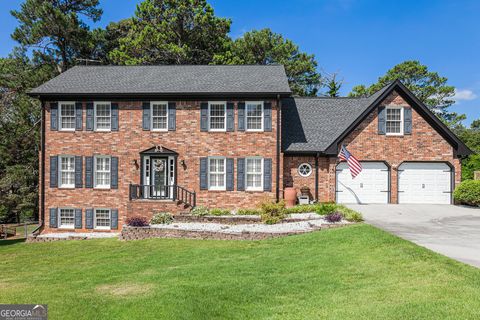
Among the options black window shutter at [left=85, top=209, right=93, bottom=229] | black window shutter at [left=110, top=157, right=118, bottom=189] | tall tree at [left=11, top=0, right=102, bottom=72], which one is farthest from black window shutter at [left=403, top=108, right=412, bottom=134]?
tall tree at [left=11, top=0, right=102, bottom=72]

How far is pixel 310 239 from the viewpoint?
11.0 meters

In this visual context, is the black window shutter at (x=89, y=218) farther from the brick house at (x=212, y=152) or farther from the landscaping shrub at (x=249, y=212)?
the landscaping shrub at (x=249, y=212)

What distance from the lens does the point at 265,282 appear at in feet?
23.2

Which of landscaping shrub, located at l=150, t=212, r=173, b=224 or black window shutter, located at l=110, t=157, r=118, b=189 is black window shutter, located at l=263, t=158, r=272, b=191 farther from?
black window shutter, located at l=110, t=157, r=118, b=189

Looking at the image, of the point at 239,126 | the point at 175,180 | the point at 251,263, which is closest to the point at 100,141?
the point at 175,180

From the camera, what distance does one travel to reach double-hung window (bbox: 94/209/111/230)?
18.1 meters

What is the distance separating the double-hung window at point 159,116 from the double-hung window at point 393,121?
1299 centimetres

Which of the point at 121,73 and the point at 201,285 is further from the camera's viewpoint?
the point at 121,73

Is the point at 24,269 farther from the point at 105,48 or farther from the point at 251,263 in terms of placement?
the point at 105,48

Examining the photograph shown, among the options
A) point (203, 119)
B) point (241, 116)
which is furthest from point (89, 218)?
point (241, 116)

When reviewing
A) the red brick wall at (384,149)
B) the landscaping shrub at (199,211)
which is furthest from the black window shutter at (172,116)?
the red brick wall at (384,149)

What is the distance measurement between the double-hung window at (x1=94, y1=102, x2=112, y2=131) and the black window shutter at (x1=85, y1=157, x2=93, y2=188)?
1.89 m

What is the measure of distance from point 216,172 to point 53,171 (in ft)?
31.2

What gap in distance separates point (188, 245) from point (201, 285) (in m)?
5.36
